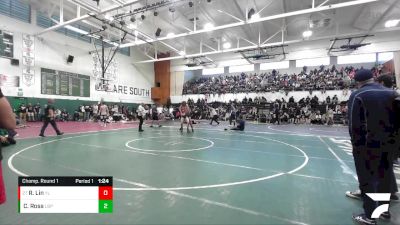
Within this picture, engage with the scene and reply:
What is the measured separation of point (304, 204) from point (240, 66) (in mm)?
26263

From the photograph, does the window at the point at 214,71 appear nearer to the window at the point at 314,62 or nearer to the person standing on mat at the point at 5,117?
the window at the point at 314,62

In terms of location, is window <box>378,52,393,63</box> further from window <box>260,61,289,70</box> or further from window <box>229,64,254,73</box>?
window <box>229,64,254,73</box>

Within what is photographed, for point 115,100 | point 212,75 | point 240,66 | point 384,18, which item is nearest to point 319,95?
point 384,18

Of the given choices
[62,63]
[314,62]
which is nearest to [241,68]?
[314,62]

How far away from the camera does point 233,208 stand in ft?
9.72

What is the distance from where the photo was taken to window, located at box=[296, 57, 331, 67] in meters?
23.5

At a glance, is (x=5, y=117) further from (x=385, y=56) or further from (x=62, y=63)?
(x=385, y=56)

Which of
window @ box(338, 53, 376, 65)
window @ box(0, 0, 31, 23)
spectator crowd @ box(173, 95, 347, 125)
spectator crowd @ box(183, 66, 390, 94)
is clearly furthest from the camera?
window @ box(338, 53, 376, 65)

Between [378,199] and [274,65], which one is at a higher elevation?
[274,65]

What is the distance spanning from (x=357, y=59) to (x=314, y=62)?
147 inches

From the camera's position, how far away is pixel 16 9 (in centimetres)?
1653
